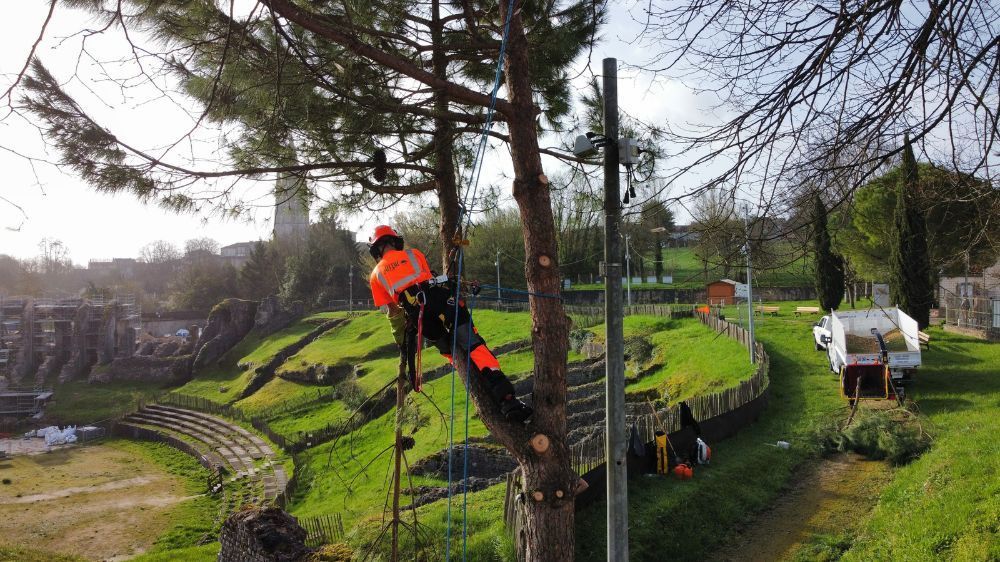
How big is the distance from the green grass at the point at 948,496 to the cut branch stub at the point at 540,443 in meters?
5.02

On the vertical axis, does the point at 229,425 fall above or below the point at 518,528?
below

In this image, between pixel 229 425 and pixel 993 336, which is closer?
pixel 993 336

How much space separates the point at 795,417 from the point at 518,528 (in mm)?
10059

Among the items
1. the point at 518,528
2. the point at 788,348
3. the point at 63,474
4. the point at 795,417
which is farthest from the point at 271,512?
the point at 63,474

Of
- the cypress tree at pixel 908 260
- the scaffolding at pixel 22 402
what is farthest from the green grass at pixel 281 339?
the cypress tree at pixel 908 260

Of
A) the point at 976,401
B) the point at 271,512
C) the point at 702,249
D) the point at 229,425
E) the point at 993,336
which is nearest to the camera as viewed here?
the point at 702,249

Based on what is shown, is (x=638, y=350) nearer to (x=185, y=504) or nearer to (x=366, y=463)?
(x=366, y=463)

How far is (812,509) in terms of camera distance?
401 inches

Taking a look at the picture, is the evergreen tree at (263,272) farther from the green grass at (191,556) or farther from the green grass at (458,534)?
the green grass at (458,534)

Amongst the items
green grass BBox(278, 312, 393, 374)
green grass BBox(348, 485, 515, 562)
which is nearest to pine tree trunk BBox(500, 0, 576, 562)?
green grass BBox(348, 485, 515, 562)

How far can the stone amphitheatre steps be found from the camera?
24456 millimetres

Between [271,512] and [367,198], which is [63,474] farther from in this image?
[367,198]

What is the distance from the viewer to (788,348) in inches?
929

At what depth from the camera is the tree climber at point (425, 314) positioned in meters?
4.89
